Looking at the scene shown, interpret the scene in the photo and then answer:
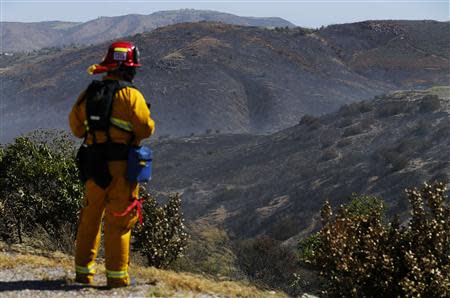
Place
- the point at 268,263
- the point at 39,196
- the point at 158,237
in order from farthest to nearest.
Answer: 1. the point at 268,263
2. the point at 39,196
3. the point at 158,237

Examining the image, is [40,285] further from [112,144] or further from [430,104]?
[430,104]

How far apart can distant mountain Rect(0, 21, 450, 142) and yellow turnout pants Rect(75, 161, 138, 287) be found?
47694 mm

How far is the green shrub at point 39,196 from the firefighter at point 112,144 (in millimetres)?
2522

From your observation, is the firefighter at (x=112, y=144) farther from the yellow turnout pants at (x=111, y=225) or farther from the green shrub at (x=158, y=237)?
the green shrub at (x=158, y=237)

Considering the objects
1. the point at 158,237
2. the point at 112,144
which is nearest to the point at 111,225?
the point at 112,144

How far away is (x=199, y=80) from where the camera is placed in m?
61.2

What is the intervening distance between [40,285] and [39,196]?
2524 millimetres

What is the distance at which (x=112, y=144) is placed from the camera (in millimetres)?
5039

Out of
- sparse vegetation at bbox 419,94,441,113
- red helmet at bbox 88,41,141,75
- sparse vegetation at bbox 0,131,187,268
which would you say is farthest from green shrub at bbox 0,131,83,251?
sparse vegetation at bbox 419,94,441,113

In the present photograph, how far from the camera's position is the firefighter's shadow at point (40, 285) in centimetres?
528

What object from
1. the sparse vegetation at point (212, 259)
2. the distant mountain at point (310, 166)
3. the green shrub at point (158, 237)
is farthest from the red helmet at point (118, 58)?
the distant mountain at point (310, 166)

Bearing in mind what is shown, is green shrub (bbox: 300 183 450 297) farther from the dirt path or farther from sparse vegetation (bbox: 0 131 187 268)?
sparse vegetation (bbox: 0 131 187 268)

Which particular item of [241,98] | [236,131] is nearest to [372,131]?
[236,131]

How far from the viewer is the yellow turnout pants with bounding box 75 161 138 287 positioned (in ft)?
16.6
